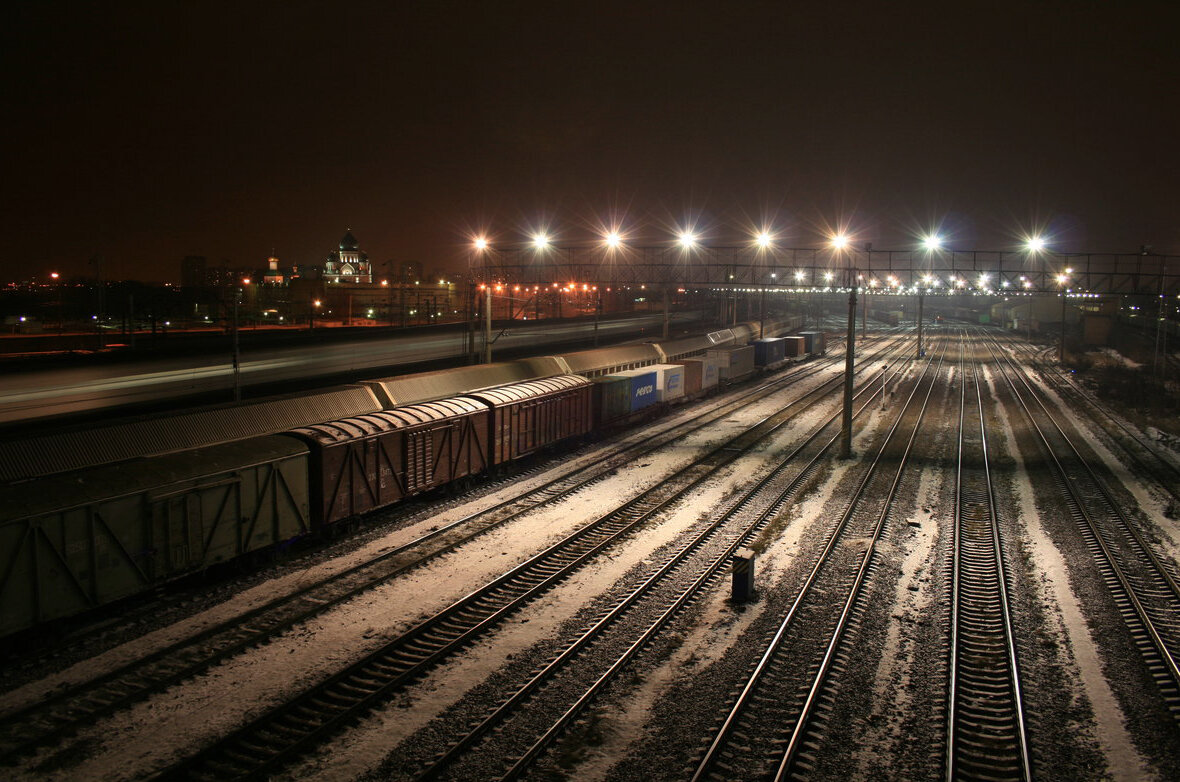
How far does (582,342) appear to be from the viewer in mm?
66188

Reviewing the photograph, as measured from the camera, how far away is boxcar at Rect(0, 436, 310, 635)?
11.1 m

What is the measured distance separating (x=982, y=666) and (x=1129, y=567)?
7.50m

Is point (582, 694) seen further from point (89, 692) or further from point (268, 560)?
point (268, 560)

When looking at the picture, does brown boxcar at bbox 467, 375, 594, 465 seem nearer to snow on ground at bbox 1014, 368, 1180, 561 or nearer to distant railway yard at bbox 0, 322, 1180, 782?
distant railway yard at bbox 0, 322, 1180, 782

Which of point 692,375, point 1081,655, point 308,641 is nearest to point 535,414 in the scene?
point 308,641

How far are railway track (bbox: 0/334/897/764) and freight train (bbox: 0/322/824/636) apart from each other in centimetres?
156

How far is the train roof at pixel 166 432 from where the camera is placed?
15.6 meters

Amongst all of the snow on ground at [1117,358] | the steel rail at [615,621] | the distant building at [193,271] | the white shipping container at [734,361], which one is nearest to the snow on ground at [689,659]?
the steel rail at [615,621]

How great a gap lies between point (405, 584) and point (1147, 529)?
19729mm

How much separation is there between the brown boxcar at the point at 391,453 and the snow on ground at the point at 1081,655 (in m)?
14.8

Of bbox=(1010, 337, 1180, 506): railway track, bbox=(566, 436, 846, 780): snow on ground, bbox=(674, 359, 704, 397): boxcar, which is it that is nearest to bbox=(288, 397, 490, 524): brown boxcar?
bbox=(566, 436, 846, 780): snow on ground

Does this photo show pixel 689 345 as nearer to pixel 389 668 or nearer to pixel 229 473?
pixel 229 473

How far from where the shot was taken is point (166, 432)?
1850 centimetres

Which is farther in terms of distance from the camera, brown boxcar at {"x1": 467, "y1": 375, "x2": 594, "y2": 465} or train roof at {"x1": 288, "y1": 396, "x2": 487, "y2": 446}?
brown boxcar at {"x1": 467, "y1": 375, "x2": 594, "y2": 465}
